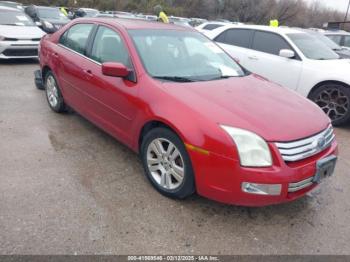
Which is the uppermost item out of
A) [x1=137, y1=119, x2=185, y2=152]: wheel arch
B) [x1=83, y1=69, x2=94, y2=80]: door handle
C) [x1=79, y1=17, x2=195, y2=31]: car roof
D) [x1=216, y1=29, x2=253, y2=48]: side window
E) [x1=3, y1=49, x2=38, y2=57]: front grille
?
[x1=79, y1=17, x2=195, y2=31]: car roof

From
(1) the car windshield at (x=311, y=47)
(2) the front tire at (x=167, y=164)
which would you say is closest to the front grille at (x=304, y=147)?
(2) the front tire at (x=167, y=164)

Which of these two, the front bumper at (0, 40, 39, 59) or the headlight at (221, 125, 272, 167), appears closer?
the headlight at (221, 125, 272, 167)

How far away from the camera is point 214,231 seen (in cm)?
269

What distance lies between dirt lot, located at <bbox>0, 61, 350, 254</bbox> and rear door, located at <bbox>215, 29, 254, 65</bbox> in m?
3.42

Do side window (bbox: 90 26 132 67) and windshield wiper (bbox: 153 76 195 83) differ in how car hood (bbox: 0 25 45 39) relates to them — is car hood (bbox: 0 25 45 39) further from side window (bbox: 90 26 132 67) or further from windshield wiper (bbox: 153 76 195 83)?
windshield wiper (bbox: 153 76 195 83)

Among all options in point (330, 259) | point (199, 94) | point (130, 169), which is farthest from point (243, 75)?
point (330, 259)

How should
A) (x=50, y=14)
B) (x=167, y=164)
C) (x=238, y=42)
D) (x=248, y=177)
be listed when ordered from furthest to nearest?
(x=50, y=14)
(x=238, y=42)
(x=167, y=164)
(x=248, y=177)

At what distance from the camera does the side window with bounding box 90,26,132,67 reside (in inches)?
138

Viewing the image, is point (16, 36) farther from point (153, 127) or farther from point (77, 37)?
point (153, 127)

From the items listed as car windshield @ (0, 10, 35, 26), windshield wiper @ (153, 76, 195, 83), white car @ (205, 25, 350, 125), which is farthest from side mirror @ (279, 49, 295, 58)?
car windshield @ (0, 10, 35, 26)

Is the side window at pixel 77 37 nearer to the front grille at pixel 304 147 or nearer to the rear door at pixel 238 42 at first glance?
the front grille at pixel 304 147

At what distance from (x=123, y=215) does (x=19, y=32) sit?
7.74 m

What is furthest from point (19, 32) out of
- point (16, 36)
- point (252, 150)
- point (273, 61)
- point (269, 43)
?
point (252, 150)

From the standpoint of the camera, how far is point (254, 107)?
9.52 ft
